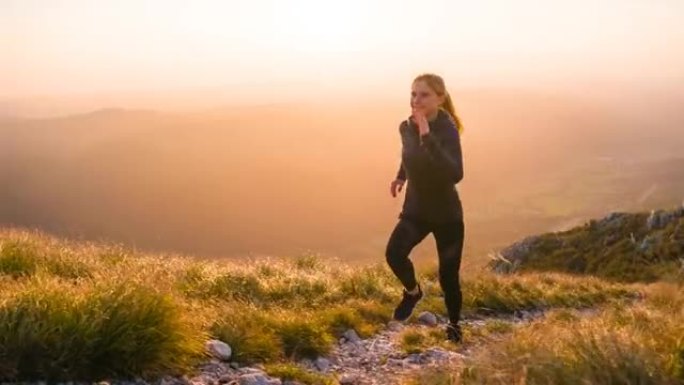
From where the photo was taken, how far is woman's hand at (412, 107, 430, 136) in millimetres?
7391

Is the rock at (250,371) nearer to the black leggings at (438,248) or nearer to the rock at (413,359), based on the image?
the rock at (413,359)

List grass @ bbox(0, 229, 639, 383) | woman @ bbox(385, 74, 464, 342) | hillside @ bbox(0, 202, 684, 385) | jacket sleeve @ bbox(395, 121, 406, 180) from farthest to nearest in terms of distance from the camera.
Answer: jacket sleeve @ bbox(395, 121, 406, 180) < woman @ bbox(385, 74, 464, 342) < grass @ bbox(0, 229, 639, 383) < hillside @ bbox(0, 202, 684, 385)

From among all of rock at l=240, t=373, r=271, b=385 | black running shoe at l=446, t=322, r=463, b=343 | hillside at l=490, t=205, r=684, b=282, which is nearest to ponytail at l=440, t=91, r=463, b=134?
black running shoe at l=446, t=322, r=463, b=343

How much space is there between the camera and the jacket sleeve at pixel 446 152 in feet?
24.5

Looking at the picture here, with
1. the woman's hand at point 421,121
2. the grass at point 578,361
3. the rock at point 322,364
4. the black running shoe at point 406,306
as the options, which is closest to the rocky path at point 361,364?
the rock at point 322,364

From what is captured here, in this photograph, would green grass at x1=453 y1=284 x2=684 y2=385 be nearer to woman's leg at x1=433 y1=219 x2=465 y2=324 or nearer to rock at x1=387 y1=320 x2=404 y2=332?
woman's leg at x1=433 y1=219 x2=465 y2=324

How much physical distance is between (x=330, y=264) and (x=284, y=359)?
8944 millimetres

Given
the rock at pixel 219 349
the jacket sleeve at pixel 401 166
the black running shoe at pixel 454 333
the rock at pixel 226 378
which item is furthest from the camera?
the black running shoe at pixel 454 333

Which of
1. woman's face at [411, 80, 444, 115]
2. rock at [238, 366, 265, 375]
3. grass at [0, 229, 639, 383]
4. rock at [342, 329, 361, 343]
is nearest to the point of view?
grass at [0, 229, 639, 383]

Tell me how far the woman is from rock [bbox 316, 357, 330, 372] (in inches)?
53.2

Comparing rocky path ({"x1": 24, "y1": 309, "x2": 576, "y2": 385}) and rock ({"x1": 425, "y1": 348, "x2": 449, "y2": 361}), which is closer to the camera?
rocky path ({"x1": 24, "y1": 309, "x2": 576, "y2": 385})

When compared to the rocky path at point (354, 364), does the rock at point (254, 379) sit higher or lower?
higher

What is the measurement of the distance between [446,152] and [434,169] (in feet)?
0.77

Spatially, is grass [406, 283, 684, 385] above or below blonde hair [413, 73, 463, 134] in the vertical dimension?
below
